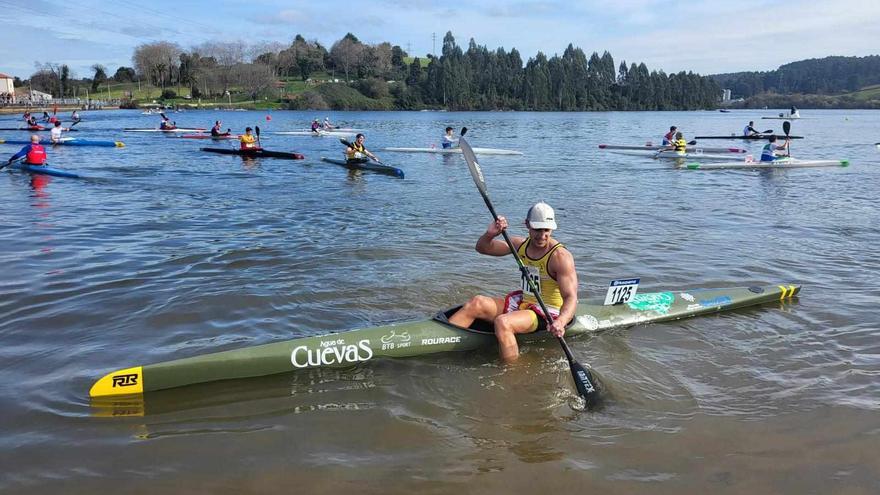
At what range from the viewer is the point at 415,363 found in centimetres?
655

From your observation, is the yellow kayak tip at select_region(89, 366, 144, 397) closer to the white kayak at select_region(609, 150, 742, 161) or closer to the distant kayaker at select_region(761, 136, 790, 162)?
the distant kayaker at select_region(761, 136, 790, 162)

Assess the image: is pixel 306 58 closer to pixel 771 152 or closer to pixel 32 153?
pixel 32 153

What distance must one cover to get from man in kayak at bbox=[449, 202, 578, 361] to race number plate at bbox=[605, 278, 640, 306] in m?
1.19

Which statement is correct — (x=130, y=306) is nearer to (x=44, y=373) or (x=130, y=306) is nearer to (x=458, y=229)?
(x=44, y=373)

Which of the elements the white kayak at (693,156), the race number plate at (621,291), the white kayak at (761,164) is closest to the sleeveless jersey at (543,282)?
the race number plate at (621,291)

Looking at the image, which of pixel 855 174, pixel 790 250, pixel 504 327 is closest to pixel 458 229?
pixel 790 250

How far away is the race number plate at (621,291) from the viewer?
7637 millimetres

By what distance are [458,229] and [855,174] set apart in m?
19.8

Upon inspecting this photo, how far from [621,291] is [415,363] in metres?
2.91

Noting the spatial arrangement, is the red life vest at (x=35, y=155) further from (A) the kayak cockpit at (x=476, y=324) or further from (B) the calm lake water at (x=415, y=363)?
(A) the kayak cockpit at (x=476, y=324)

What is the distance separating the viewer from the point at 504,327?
258 inches

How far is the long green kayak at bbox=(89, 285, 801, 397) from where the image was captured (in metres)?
5.78

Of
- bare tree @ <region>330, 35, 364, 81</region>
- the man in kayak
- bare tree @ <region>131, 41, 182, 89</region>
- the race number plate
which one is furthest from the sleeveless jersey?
bare tree @ <region>330, 35, 364, 81</region>

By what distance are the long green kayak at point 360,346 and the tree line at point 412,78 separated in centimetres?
13175
